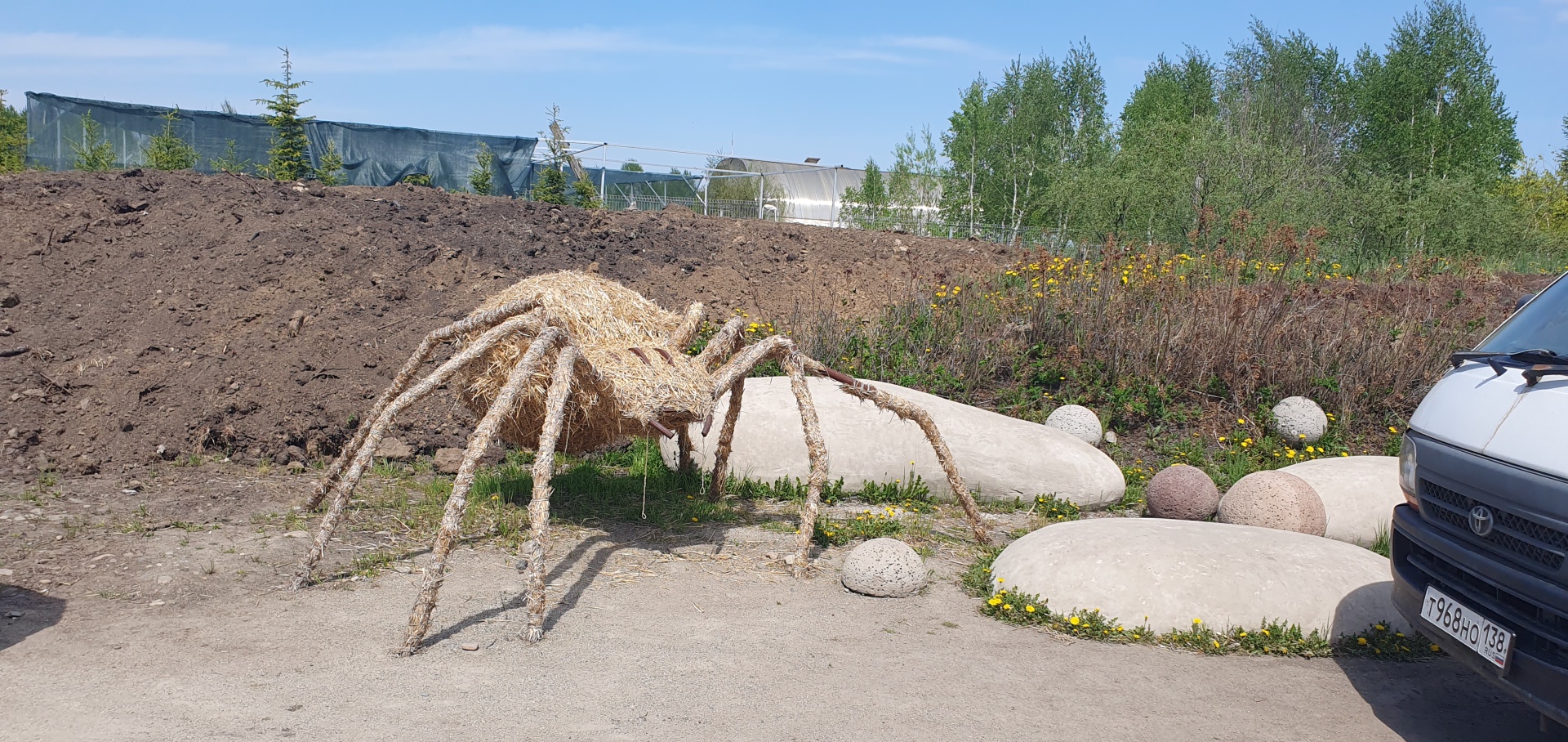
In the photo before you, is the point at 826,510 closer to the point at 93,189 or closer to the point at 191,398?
the point at 191,398

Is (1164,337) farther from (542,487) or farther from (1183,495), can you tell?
(542,487)

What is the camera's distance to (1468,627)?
3.35 meters

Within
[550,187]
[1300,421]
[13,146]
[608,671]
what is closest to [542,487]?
[608,671]

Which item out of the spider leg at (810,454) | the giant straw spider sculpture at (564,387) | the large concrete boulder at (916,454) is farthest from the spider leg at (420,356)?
the large concrete boulder at (916,454)

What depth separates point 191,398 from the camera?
738cm

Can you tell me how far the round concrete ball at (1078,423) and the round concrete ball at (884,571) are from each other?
3.20 meters

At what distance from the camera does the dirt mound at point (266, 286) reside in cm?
721

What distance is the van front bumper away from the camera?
297cm

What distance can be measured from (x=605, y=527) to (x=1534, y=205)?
31.2 meters

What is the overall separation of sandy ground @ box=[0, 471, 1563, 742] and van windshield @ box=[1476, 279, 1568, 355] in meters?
1.44

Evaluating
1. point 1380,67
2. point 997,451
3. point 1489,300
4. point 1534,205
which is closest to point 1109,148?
point 1380,67

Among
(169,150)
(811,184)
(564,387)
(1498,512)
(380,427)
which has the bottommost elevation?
(380,427)

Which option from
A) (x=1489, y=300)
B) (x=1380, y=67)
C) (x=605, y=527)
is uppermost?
(x=1380, y=67)

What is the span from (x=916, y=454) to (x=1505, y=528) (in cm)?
434
